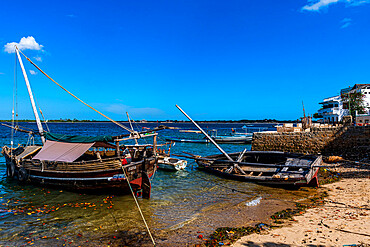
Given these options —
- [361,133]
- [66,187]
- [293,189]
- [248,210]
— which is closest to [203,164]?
[293,189]

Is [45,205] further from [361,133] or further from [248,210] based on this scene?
[361,133]

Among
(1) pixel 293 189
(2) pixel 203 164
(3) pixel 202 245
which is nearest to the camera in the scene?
(3) pixel 202 245

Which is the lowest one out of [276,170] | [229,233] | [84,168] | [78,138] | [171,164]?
[229,233]

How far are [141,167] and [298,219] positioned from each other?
26.4 ft

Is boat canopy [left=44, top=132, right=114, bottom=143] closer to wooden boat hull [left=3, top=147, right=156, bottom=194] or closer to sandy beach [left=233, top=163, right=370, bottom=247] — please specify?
wooden boat hull [left=3, top=147, right=156, bottom=194]

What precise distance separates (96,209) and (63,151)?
5286 millimetres

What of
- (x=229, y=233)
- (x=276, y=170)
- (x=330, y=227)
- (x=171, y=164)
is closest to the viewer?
(x=330, y=227)

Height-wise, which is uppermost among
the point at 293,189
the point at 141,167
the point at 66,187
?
the point at 141,167

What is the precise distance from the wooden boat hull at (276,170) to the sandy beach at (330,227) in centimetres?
174

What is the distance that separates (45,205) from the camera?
39.2 feet

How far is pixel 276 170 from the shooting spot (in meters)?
16.6

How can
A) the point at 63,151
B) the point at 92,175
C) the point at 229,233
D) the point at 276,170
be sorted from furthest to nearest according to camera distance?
the point at 276,170 < the point at 63,151 < the point at 92,175 < the point at 229,233

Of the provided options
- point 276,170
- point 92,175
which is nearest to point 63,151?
point 92,175

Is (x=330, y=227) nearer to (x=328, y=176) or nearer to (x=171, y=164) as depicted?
(x=328, y=176)
